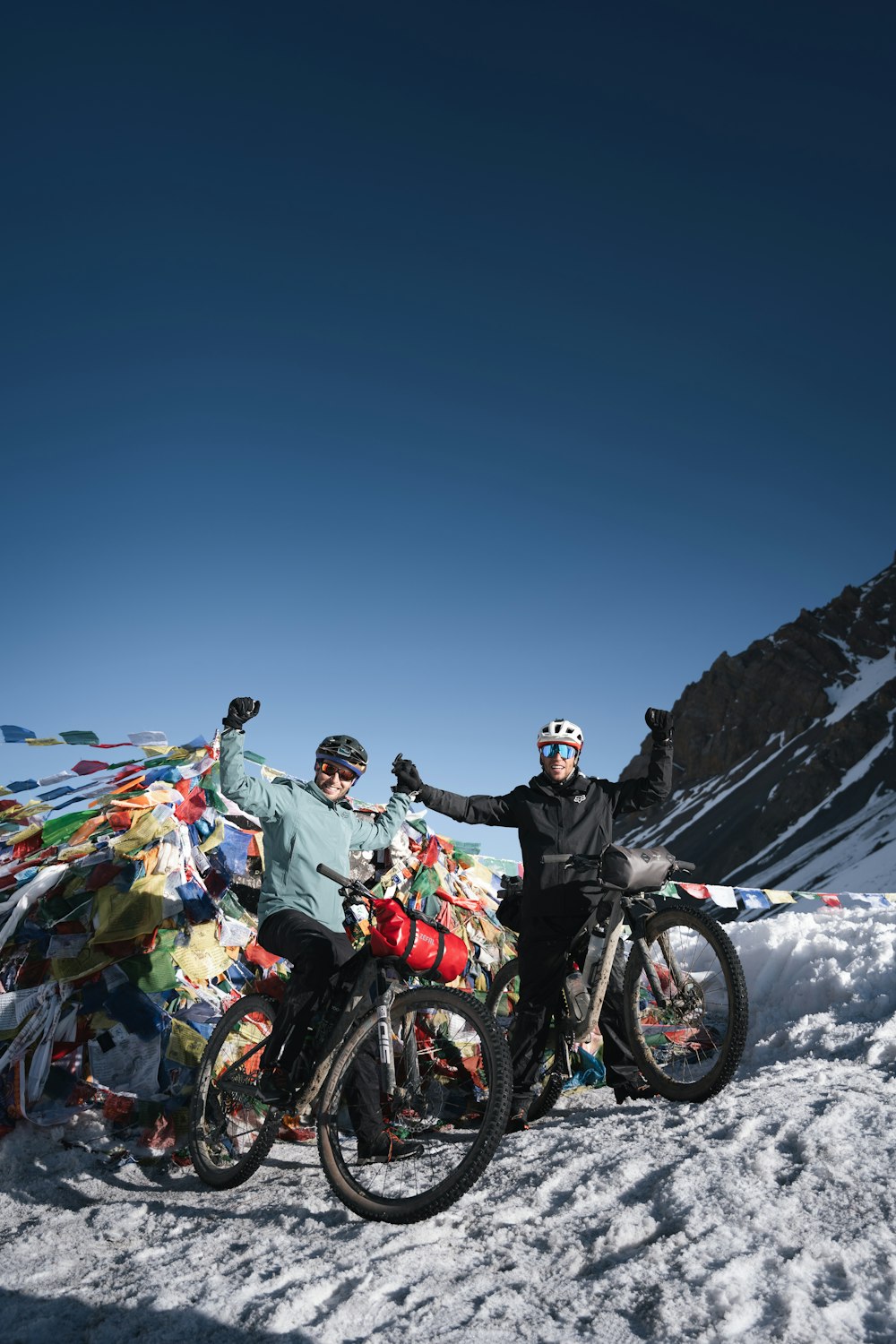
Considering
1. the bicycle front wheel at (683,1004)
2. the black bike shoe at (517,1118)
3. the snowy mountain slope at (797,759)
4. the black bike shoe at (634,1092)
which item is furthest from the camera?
the snowy mountain slope at (797,759)

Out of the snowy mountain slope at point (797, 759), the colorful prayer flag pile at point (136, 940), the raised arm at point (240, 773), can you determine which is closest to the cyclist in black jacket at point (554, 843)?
the raised arm at point (240, 773)

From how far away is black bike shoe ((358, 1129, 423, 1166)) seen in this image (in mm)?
3809

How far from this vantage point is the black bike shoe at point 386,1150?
150 inches

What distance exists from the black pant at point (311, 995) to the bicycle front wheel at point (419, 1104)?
5cm

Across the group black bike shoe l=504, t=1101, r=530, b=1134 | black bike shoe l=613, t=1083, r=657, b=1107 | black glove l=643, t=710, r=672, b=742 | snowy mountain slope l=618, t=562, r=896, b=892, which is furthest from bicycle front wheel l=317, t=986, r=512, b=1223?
snowy mountain slope l=618, t=562, r=896, b=892

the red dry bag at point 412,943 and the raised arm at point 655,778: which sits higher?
the raised arm at point 655,778

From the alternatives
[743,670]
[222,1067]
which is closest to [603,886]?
[222,1067]

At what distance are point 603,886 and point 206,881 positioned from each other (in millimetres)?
3288

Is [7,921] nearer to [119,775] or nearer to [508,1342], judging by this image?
[119,775]

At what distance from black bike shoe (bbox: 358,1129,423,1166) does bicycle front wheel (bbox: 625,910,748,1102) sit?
1.33 metres

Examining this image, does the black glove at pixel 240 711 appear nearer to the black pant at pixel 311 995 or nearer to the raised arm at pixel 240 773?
the raised arm at pixel 240 773

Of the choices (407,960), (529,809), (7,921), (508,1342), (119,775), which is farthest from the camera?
(119,775)

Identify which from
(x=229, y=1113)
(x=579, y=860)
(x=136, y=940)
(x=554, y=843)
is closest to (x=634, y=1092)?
(x=579, y=860)

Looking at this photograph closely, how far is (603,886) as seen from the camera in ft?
14.7
